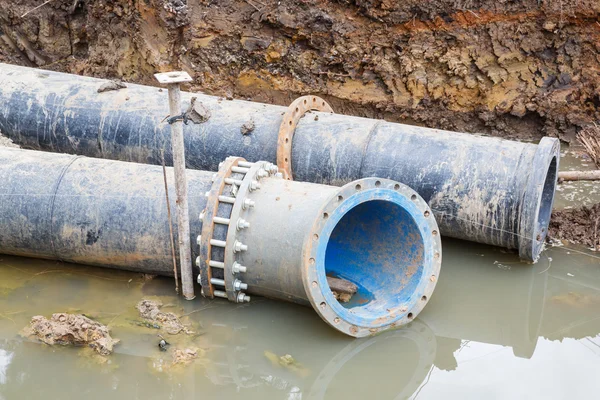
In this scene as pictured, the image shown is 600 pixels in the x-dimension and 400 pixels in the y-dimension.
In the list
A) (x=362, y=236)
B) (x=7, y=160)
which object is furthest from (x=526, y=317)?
(x=7, y=160)

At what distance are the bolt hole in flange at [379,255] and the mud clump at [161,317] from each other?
1.00m

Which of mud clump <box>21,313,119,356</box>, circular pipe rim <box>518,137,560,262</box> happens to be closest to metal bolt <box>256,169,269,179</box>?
mud clump <box>21,313,119,356</box>

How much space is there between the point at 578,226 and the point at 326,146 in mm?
2172

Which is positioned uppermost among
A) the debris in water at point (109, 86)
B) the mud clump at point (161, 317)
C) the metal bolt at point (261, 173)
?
the debris in water at point (109, 86)

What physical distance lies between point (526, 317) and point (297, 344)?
164cm

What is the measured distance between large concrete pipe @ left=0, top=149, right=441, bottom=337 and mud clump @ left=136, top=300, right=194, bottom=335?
0.27 meters

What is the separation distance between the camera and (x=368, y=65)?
777cm

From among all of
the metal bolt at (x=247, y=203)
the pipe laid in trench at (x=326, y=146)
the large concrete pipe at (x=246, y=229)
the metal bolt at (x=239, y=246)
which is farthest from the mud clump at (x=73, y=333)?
the pipe laid in trench at (x=326, y=146)

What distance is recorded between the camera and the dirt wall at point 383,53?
7402 mm

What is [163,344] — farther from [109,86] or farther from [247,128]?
[109,86]

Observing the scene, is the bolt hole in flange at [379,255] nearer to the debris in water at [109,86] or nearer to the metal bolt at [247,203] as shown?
the metal bolt at [247,203]

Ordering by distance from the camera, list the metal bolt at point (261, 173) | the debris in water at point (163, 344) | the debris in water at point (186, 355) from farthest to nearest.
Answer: the metal bolt at point (261, 173), the debris in water at point (163, 344), the debris in water at point (186, 355)

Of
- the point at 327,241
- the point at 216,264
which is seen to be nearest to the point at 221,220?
the point at 216,264

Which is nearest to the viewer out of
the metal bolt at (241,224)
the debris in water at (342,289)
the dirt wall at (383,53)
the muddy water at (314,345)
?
the muddy water at (314,345)
